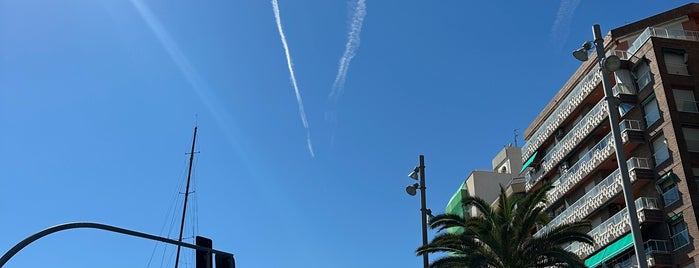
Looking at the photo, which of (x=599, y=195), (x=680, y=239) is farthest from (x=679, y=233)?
(x=599, y=195)

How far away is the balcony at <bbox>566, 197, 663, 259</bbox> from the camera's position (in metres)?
35.3

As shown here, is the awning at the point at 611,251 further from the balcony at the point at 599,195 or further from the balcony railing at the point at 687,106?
the balcony railing at the point at 687,106

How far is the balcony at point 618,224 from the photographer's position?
1391 inches

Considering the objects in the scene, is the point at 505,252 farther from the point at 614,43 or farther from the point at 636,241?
the point at 614,43

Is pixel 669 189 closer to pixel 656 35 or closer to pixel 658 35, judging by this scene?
pixel 656 35

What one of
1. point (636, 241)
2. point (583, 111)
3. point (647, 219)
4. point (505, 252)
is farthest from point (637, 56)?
point (636, 241)

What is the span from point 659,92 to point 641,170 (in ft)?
A: 12.5

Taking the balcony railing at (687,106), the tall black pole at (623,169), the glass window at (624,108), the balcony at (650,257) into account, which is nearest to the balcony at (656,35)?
the glass window at (624,108)

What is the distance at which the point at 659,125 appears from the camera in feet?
118

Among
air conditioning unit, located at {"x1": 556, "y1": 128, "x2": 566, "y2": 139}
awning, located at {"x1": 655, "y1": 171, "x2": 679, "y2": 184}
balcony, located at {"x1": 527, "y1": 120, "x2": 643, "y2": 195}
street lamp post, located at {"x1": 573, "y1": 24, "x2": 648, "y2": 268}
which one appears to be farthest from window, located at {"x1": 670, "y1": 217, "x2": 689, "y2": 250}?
street lamp post, located at {"x1": 573, "y1": 24, "x2": 648, "y2": 268}

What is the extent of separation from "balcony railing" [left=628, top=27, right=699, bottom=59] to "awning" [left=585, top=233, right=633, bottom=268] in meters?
9.50

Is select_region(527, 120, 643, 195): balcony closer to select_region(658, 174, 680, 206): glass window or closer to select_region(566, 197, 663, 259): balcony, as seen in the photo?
select_region(658, 174, 680, 206): glass window

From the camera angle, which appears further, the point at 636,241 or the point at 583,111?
the point at 583,111

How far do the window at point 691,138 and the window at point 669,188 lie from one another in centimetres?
162
